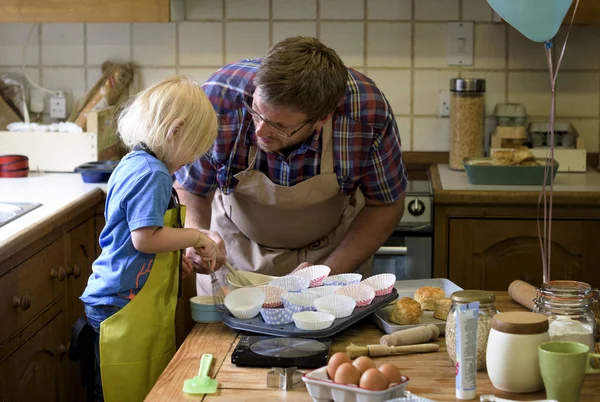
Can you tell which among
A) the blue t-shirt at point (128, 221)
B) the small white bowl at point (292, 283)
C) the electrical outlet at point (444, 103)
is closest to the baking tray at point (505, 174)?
the electrical outlet at point (444, 103)

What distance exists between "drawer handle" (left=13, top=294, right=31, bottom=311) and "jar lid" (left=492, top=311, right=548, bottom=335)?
1201mm

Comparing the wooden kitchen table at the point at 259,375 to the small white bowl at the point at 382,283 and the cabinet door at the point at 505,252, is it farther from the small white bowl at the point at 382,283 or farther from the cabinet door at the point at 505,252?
Result: the cabinet door at the point at 505,252

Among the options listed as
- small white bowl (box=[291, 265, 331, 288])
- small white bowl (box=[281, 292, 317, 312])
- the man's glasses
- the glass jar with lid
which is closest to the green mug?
the glass jar with lid

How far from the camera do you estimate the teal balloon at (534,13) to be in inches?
65.1

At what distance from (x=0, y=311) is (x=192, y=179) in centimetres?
53

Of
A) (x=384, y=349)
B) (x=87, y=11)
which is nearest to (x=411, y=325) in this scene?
(x=384, y=349)

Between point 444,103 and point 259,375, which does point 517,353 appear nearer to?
point 259,375

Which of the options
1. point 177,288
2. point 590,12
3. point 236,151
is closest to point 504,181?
point 590,12

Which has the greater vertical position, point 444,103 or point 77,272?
point 444,103

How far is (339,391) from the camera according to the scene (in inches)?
47.8

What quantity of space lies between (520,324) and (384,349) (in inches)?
10.2

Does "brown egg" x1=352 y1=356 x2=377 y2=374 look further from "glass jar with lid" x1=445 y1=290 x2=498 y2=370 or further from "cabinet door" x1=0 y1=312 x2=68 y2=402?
"cabinet door" x1=0 y1=312 x2=68 y2=402

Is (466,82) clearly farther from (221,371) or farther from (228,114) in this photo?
(221,371)

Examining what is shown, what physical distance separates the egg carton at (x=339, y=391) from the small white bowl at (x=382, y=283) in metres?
0.45
